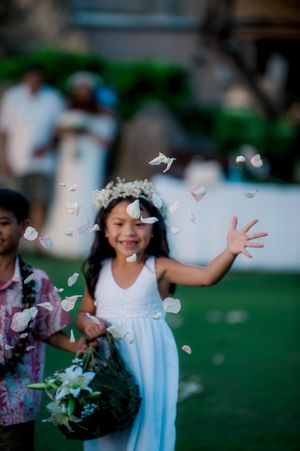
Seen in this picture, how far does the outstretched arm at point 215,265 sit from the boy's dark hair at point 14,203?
566 mm

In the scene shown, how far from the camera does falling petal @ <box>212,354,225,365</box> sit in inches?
265

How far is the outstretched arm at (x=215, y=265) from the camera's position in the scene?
384 cm

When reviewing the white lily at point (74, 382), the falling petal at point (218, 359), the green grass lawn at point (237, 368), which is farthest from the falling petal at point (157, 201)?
the falling petal at point (218, 359)

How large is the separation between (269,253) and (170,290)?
6.90 metres

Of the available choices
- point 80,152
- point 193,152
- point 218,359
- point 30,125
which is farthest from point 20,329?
point 193,152

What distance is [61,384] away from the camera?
12.0ft

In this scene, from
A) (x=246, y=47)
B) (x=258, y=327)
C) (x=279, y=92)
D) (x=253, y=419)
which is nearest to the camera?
(x=253, y=419)

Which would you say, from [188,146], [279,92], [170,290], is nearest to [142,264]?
[170,290]

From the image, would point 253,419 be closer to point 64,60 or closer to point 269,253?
point 269,253

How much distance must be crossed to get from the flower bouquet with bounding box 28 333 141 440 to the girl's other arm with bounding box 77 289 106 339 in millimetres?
102

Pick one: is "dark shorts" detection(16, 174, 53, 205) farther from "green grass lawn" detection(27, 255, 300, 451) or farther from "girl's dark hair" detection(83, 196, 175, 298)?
"girl's dark hair" detection(83, 196, 175, 298)

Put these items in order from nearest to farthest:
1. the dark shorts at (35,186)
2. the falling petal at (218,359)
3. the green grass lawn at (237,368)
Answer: the green grass lawn at (237,368), the falling petal at (218,359), the dark shorts at (35,186)

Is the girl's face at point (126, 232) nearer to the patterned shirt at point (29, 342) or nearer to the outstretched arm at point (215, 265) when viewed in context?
the outstretched arm at point (215, 265)

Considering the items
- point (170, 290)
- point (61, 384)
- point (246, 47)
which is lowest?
point (61, 384)
